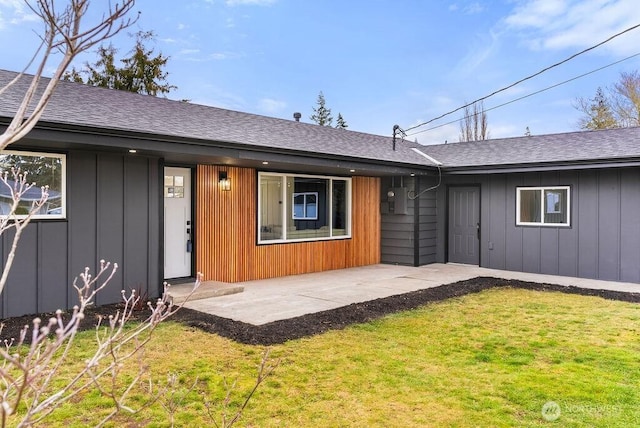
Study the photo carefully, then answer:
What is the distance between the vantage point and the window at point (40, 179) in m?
5.34

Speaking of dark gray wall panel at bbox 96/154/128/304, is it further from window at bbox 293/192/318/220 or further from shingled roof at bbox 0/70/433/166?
window at bbox 293/192/318/220

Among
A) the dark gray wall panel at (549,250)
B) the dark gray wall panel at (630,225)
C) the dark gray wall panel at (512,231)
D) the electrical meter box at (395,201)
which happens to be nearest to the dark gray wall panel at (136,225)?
the electrical meter box at (395,201)

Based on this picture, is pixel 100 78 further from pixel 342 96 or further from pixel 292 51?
pixel 342 96

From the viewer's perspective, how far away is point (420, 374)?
12.4 ft

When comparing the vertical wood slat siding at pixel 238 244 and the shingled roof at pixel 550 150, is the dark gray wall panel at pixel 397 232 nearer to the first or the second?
the shingled roof at pixel 550 150

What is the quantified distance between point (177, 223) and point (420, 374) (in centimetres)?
503

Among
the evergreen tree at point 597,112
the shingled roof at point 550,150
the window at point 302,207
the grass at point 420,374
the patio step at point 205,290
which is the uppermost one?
the evergreen tree at point 597,112

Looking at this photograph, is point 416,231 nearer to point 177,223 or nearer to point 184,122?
point 177,223

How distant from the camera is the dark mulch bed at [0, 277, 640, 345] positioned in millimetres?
4856

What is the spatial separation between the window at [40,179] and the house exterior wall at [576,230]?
8314 mm

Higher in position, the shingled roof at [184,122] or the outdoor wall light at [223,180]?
the shingled roof at [184,122]

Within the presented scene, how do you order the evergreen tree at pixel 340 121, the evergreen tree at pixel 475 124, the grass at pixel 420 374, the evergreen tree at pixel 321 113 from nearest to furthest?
the grass at pixel 420 374 → the evergreen tree at pixel 475 124 → the evergreen tree at pixel 321 113 → the evergreen tree at pixel 340 121

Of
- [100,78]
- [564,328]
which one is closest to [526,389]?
[564,328]

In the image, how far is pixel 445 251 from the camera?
431 inches
